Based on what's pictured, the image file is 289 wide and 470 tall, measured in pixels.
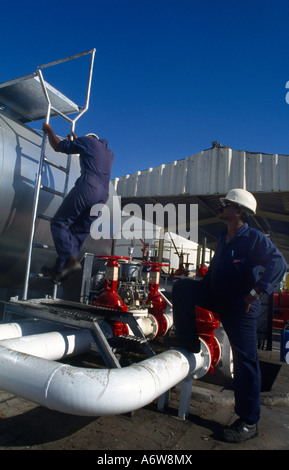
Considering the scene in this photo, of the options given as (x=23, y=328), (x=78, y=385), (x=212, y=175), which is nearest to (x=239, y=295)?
(x=78, y=385)

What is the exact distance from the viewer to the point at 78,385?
1737mm

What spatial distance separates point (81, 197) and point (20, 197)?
790 millimetres

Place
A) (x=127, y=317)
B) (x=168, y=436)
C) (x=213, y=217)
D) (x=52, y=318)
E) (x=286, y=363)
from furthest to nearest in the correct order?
(x=213, y=217) < (x=286, y=363) < (x=127, y=317) < (x=52, y=318) < (x=168, y=436)

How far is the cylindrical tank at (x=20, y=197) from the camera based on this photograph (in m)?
3.30

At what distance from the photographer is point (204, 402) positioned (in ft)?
10.3

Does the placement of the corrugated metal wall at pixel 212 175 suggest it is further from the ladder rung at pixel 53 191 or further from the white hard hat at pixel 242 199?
the ladder rung at pixel 53 191

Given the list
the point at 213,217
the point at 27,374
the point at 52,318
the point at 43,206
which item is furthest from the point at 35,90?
the point at 213,217

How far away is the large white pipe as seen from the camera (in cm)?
173

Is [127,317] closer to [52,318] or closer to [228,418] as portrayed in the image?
[52,318]

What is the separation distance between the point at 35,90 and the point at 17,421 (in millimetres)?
3649

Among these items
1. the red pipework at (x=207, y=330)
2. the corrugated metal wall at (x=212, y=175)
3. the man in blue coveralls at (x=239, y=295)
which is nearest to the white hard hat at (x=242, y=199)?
the man in blue coveralls at (x=239, y=295)

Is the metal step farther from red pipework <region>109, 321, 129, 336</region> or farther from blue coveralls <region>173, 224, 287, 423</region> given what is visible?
blue coveralls <region>173, 224, 287, 423</region>

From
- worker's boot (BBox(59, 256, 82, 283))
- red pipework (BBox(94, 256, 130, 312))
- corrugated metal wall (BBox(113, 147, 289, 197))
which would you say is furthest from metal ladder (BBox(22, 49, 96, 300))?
corrugated metal wall (BBox(113, 147, 289, 197))

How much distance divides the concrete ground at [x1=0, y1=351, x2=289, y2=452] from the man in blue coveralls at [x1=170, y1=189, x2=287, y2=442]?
0.20 m
